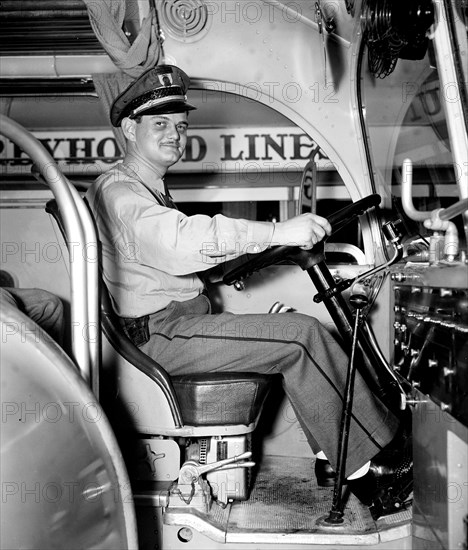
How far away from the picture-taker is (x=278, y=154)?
307cm

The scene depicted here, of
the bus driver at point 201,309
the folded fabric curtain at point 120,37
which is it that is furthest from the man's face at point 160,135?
the folded fabric curtain at point 120,37

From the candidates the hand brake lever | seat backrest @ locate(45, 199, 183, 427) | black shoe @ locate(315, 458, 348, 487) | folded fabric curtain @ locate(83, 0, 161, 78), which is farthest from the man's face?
black shoe @ locate(315, 458, 348, 487)

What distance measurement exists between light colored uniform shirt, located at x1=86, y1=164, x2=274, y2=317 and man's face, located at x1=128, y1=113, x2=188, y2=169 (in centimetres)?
A: 10

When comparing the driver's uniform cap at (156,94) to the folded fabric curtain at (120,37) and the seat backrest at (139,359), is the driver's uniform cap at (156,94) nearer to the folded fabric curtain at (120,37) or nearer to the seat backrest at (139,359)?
the folded fabric curtain at (120,37)

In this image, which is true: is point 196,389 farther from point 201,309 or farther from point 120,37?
point 120,37

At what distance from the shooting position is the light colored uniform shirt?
1.85 m

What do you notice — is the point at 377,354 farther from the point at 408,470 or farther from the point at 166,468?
the point at 166,468

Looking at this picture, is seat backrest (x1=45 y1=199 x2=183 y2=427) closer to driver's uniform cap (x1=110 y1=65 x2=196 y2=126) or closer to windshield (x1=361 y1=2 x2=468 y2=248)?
driver's uniform cap (x1=110 y1=65 x2=196 y2=126)

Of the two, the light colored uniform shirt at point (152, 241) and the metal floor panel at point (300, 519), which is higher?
the light colored uniform shirt at point (152, 241)

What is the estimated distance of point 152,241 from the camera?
1.93m

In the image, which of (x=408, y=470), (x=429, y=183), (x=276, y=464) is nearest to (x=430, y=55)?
(x=429, y=183)

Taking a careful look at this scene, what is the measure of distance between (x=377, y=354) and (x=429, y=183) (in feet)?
2.08

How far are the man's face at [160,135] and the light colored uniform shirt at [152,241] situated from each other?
10cm

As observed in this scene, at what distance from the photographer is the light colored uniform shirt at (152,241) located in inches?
72.7
